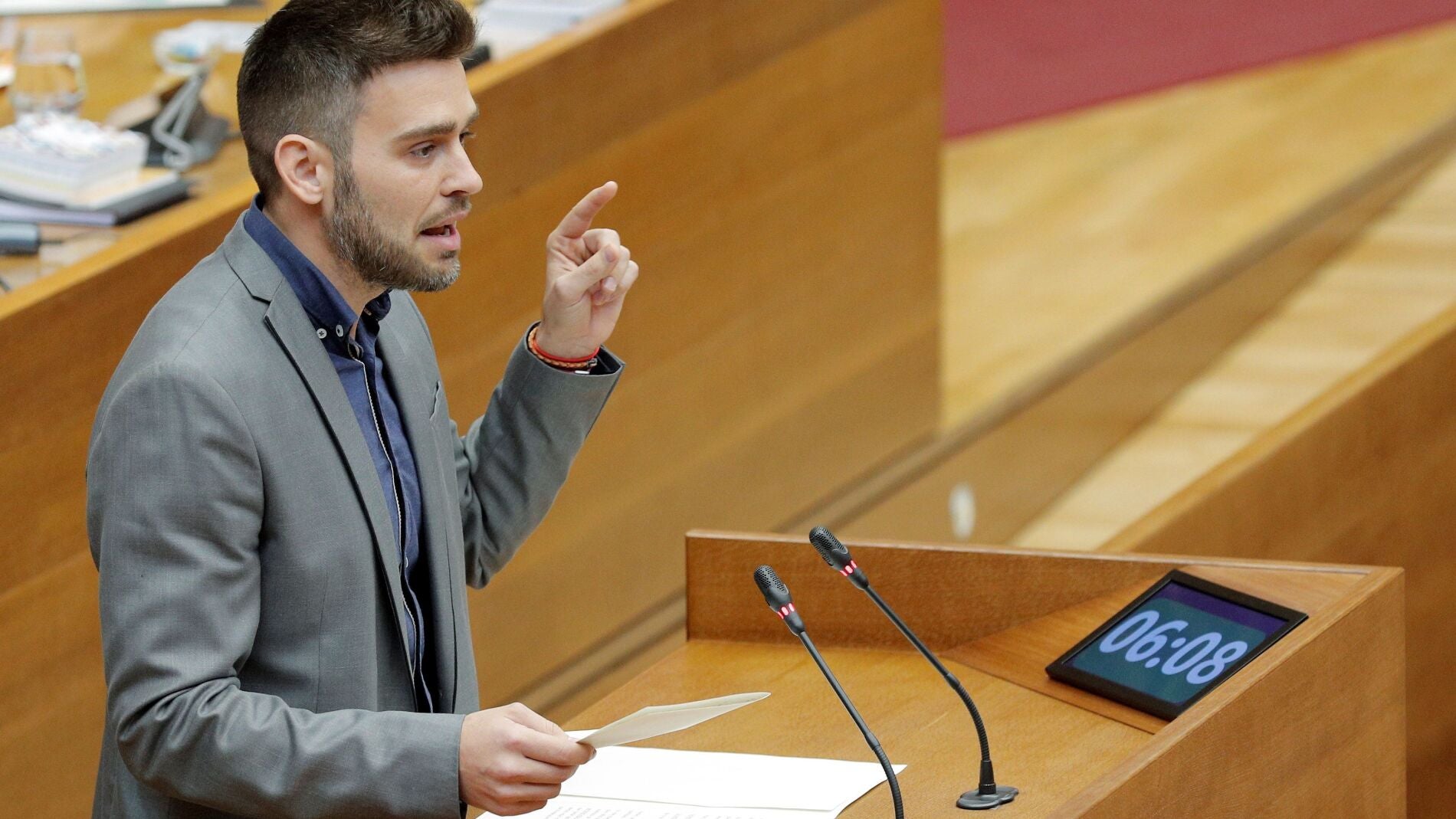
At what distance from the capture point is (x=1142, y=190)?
8.70 feet

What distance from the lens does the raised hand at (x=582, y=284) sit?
0.90 m

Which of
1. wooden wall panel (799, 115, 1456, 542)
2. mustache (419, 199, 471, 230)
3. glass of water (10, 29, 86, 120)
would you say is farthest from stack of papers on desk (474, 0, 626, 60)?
mustache (419, 199, 471, 230)

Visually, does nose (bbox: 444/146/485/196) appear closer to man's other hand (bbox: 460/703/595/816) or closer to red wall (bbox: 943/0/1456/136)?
man's other hand (bbox: 460/703/595/816)

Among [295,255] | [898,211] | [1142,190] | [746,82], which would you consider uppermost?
[295,255]

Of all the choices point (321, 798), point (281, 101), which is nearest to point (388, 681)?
point (321, 798)

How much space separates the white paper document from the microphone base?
0.51 ft

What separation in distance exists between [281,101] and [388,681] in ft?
0.82

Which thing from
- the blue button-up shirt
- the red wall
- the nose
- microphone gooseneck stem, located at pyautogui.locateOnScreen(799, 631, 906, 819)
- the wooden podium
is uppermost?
the nose

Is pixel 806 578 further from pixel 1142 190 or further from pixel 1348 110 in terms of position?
pixel 1348 110

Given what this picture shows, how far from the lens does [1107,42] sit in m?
3.09

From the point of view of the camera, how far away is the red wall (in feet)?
9.87

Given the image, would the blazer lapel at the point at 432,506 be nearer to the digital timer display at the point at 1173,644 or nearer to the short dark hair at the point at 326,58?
the short dark hair at the point at 326,58

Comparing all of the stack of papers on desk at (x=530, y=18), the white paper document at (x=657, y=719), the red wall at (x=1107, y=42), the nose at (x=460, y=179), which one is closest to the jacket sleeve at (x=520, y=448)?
the nose at (x=460, y=179)

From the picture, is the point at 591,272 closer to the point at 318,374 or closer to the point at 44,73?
the point at 318,374
